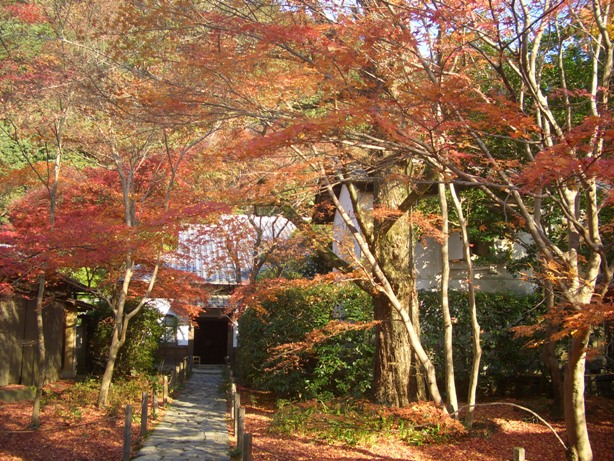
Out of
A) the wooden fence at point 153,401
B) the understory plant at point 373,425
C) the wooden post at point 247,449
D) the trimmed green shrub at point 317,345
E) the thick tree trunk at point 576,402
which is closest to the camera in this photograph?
the thick tree trunk at point 576,402

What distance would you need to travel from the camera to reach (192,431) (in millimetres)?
12453

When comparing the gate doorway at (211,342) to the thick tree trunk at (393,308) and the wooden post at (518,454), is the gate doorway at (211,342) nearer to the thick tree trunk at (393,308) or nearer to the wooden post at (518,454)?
the thick tree trunk at (393,308)

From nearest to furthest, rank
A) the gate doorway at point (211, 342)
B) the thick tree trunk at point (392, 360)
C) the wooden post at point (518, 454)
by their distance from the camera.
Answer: the wooden post at point (518, 454), the thick tree trunk at point (392, 360), the gate doorway at point (211, 342)

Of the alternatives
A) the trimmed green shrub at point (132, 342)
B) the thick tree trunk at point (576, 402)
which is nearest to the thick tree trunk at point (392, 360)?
the thick tree trunk at point (576, 402)

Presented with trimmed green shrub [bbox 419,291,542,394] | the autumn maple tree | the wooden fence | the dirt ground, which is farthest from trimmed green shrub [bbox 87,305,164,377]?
the autumn maple tree

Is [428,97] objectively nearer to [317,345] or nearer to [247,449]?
[247,449]

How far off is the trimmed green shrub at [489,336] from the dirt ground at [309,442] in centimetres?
190

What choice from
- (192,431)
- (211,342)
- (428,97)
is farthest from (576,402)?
(211,342)

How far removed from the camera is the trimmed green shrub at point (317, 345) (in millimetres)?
14375

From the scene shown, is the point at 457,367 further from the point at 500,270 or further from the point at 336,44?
the point at 336,44

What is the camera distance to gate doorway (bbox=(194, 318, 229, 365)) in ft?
103

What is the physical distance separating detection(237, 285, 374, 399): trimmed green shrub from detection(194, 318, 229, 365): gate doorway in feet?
50.5

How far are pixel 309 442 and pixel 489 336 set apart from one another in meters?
6.19

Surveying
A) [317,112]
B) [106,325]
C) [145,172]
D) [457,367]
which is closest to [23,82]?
[145,172]
